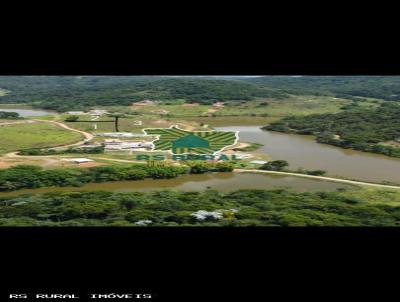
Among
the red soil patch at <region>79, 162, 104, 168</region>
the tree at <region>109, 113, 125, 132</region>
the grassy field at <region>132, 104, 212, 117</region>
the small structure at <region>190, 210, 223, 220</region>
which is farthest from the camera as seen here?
the grassy field at <region>132, 104, 212, 117</region>

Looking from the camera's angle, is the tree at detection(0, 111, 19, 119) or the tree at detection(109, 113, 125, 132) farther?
the tree at detection(0, 111, 19, 119)

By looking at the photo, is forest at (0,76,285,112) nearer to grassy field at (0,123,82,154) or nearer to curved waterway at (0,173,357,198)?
grassy field at (0,123,82,154)

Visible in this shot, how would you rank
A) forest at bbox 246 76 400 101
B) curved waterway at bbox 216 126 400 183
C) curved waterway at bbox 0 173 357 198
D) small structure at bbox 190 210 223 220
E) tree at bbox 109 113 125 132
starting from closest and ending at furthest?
small structure at bbox 190 210 223 220 < curved waterway at bbox 0 173 357 198 < curved waterway at bbox 216 126 400 183 < tree at bbox 109 113 125 132 < forest at bbox 246 76 400 101

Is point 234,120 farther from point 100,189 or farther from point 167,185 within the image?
point 100,189

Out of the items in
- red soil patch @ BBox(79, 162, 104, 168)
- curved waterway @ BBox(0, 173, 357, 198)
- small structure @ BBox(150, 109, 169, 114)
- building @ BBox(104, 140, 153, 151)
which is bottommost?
curved waterway @ BBox(0, 173, 357, 198)

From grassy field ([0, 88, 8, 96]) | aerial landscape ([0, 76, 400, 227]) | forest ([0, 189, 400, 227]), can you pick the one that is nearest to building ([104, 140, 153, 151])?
aerial landscape ([0, 76, 400, 227])
